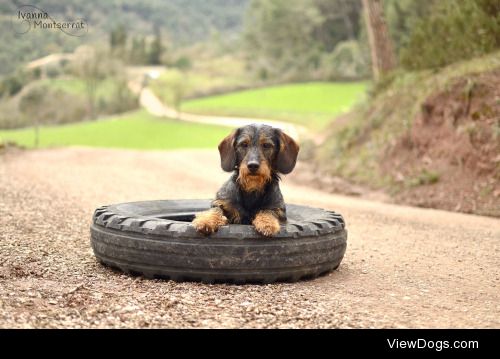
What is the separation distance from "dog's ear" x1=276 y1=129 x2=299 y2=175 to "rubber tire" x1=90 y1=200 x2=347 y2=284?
545 mm

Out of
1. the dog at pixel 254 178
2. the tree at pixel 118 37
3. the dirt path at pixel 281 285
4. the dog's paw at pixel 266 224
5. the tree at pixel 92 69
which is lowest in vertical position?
the dirt path at pixel 281 285

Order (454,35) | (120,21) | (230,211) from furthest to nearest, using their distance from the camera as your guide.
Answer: (120,21)
(454,35)
(230,211)

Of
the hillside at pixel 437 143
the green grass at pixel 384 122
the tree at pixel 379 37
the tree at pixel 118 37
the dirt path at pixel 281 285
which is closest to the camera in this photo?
the dirt path at pixel 281 285

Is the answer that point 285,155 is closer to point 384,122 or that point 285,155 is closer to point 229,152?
point 229,152

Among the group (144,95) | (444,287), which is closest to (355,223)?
(444,287)

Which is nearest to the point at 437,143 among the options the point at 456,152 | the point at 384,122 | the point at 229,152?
the point at 456,152

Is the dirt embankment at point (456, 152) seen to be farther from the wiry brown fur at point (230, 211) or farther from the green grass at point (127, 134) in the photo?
the green grass at point (127, 134)

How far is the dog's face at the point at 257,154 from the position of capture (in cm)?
553

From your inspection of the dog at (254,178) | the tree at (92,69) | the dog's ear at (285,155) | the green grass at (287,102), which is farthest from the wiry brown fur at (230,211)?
A: the green grass at (287,102)

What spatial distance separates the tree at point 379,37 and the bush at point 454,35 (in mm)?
1488

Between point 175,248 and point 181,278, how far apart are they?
0.93 feet

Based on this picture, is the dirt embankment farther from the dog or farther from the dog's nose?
the dog's nose

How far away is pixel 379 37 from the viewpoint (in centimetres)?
1836

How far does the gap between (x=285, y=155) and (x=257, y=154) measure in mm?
386
